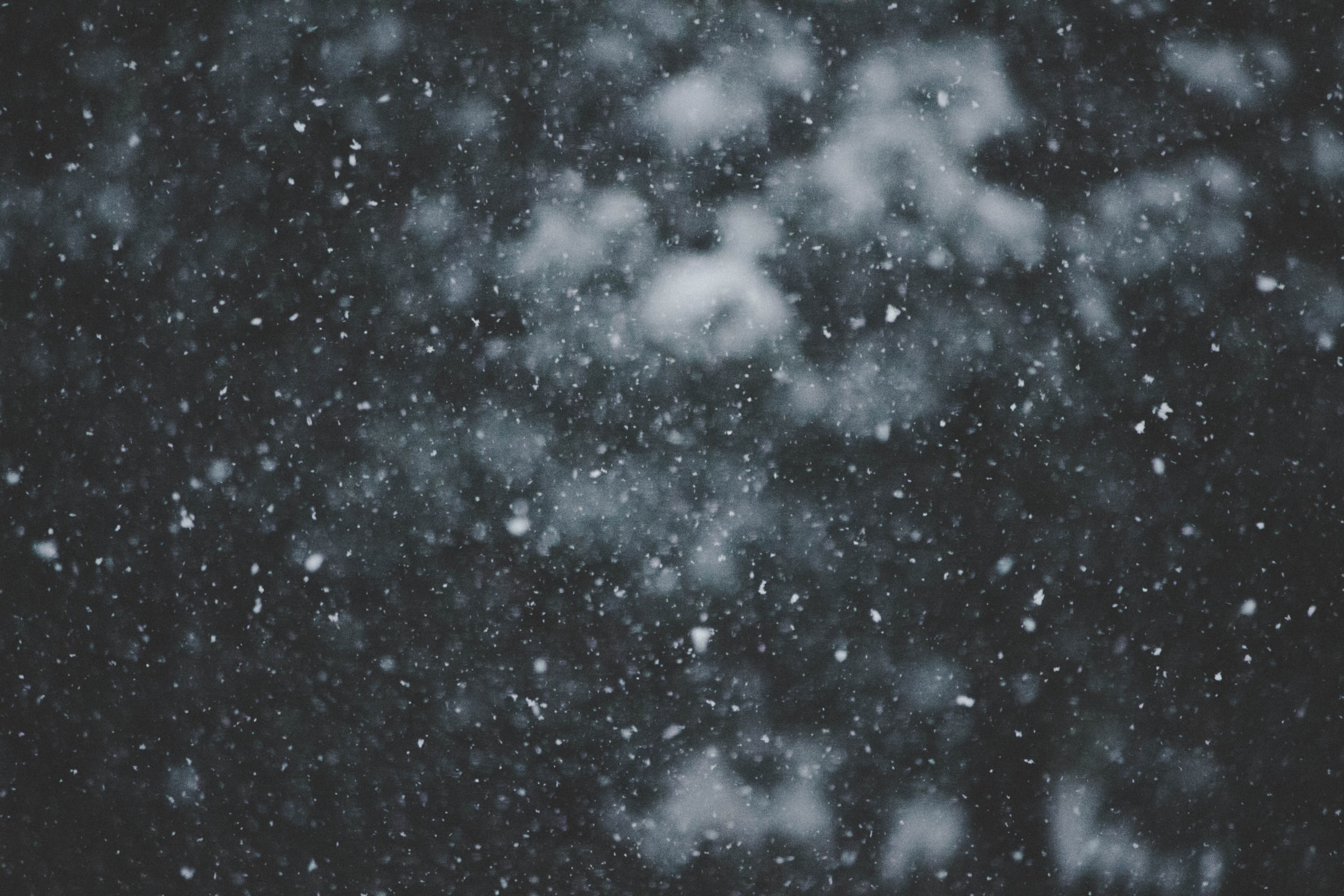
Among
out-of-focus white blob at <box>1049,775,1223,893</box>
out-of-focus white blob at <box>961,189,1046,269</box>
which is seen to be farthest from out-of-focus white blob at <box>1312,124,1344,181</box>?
out-of-focus white blob at <box>1049,775,1223,893</box>

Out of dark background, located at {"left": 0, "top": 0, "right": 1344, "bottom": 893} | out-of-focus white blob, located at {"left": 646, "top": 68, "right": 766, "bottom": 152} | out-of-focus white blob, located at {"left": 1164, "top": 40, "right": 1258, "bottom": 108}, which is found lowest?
dark background, located at {"left": 0, "top": 0, "right": 1344, "bottom": 893}

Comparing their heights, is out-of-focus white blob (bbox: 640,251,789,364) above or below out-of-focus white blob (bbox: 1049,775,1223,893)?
above

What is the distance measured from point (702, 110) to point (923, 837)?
251 millimetres

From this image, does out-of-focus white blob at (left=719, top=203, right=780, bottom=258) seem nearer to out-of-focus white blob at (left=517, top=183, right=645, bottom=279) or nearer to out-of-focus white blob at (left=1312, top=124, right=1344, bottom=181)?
out-of-focus white blob at (left=517, top=183, right=645, bottom=279)

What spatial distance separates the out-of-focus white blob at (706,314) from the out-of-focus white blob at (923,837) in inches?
6.4

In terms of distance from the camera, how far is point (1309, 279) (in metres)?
0.42

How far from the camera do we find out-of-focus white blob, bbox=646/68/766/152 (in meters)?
0.39

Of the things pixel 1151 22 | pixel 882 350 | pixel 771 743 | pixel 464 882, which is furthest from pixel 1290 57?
pixel 464 882

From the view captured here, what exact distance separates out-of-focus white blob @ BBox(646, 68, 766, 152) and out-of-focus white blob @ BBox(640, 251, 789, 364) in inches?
1.5

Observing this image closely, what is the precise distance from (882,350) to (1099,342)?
71 millimetres

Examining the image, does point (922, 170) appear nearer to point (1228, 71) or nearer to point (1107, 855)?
point (1228, 71)

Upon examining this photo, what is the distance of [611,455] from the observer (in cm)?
39

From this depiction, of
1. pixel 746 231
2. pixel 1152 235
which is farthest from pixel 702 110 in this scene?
pixel 1152 235

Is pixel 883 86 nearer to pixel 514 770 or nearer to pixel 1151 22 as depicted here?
pixel 1151 22
